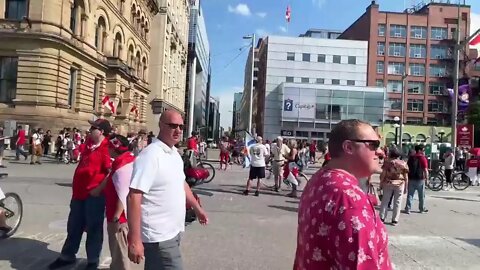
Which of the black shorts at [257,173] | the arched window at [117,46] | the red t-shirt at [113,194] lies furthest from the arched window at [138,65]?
the red t-shirt at [113,194]

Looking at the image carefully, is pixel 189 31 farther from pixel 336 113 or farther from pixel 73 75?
pixel 73 75

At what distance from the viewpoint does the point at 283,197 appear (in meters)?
14.5

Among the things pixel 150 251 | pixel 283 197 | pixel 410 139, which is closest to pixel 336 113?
pixel 410 139

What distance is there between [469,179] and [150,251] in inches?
829

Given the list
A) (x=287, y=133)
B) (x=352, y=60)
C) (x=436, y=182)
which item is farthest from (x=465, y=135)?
(x=352, y=60)

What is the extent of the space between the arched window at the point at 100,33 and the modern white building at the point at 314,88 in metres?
35.3

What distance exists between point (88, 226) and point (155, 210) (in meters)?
2.60

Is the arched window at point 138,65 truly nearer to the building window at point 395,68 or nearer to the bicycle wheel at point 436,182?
the bicycle wheel at point 436,182

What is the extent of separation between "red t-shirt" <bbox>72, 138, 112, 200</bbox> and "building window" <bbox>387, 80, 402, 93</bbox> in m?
88.5

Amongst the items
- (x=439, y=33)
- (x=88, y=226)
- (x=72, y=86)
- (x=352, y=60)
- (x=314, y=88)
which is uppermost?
(x=439, y=33)

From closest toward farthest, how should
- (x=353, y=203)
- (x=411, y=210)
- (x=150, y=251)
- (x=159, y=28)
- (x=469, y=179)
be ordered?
1. (x=353, y=203)
2. (x=150, y=251)
3. (x=411, y=210)
4. (x=469, y=179)
5. (x=159, y=28)

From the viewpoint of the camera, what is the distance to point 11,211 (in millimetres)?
7574

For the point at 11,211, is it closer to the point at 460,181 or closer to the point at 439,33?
the point at 460,181

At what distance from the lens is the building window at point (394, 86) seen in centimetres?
8944
